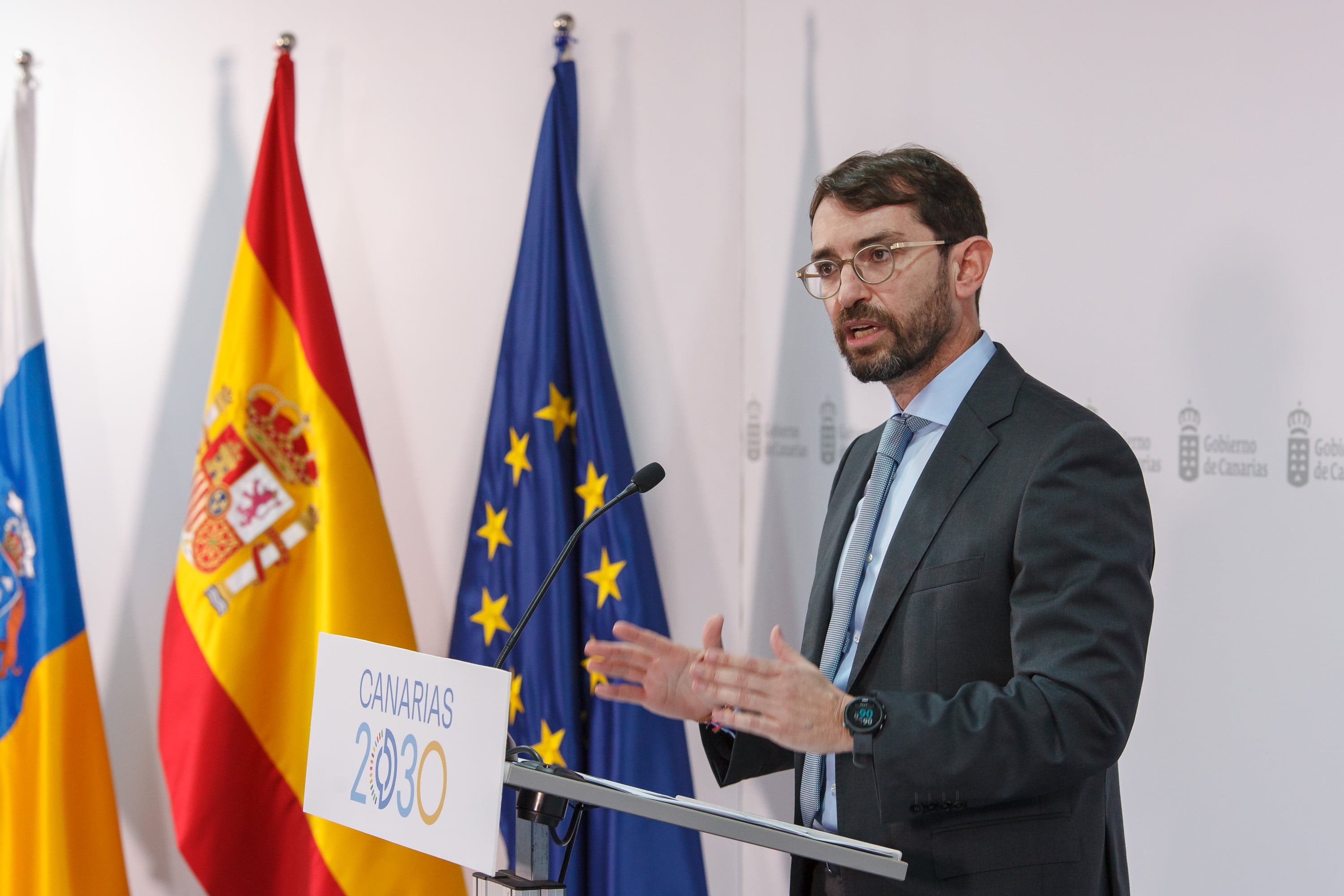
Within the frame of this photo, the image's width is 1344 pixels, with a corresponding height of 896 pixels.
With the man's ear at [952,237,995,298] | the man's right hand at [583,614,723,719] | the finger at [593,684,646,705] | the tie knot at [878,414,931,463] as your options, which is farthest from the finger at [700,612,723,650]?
the man's ear at [952,237,995,298]

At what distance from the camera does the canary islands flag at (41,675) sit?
246 centimetres

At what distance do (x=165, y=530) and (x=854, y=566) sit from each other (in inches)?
79.2

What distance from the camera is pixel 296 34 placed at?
9.43ft

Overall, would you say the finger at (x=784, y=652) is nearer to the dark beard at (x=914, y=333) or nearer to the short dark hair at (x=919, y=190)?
the dark beard at (x=914, y=333)

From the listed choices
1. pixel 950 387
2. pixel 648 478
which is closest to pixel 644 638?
pixel 648 478

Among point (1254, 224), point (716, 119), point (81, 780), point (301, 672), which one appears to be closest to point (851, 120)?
point (716, 119)

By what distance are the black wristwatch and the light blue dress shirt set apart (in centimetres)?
29

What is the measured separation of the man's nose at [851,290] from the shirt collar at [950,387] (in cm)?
16

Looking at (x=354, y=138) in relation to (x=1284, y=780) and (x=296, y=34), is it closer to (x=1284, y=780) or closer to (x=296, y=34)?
(x=296, y=34)

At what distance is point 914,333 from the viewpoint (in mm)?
1604

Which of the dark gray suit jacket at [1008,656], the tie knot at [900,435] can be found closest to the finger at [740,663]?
the dark gray suit jacket at [1008,656]

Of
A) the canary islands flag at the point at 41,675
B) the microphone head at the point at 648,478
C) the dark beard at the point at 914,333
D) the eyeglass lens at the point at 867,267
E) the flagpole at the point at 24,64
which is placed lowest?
the canary islands flag at the point at 41,675

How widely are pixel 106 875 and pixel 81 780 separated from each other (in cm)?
23

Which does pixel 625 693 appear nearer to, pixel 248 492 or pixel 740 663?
pixel 740 663
